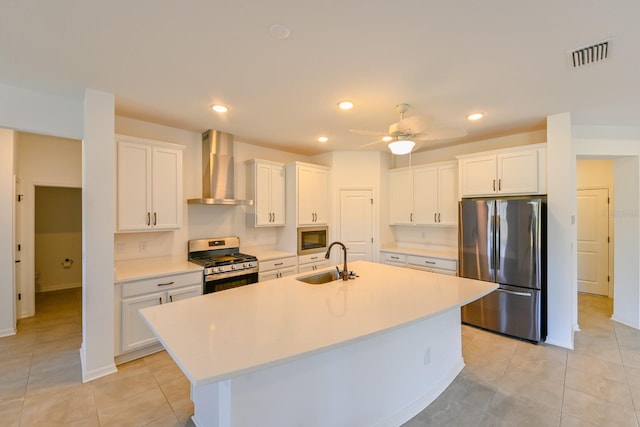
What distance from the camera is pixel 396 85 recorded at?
2.38m

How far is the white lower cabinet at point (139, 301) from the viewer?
273 cm

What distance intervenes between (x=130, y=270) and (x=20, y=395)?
48.6 inches

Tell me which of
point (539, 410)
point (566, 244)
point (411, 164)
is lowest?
point (539, 410)

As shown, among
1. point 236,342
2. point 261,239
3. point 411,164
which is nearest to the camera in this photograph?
point 236,342

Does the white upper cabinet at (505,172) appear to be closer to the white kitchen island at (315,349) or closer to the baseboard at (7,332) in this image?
the white kitchen island at (315,349)

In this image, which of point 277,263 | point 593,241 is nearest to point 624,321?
point 593,241

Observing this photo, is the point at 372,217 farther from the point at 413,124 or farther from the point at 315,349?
the point at 315,349

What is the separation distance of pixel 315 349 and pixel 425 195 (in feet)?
12.4

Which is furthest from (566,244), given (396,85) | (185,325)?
(185,325)

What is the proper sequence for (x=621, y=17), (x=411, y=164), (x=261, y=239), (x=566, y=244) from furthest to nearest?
(x=411, y=164)
(x=261, y=239)
(x=566, y=244)
(x=621, y=17)

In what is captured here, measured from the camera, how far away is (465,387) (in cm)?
237

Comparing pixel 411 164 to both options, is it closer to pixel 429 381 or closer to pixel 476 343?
pixel 476 343

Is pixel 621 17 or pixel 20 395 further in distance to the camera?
pixel 20 395

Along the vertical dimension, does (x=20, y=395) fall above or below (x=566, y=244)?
below
